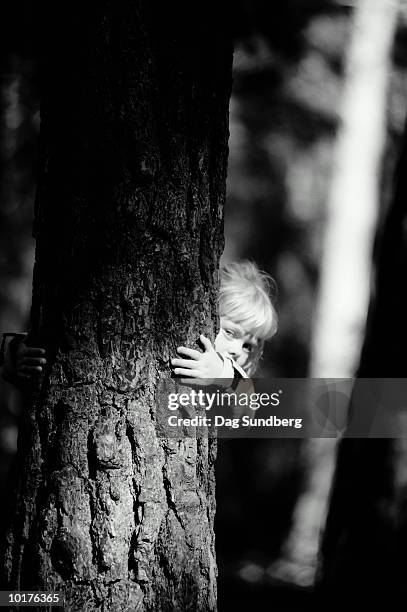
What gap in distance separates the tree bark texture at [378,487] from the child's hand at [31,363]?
A: 5.38 ft

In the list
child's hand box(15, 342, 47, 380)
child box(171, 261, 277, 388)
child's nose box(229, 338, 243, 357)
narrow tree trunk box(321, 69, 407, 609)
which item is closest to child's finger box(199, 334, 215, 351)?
child's hand box(15, 342, 47, 380)

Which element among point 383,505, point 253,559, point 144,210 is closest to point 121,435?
point 144,210

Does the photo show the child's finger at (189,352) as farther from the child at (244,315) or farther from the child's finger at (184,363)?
the child at (244,315)

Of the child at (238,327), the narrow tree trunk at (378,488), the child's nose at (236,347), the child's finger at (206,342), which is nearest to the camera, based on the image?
the child's finger at (206,342)

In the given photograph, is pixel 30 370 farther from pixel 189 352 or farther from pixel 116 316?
pixel 189 352

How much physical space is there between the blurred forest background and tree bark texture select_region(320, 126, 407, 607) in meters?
2.23

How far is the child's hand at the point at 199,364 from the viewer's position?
1.69 metres

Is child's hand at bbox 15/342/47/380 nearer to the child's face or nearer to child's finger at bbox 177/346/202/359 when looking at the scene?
child's finger at bbox 177/346/202/359

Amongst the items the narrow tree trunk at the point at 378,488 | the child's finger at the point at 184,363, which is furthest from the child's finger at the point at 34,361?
the narrow tree trunk at the point at 378,488

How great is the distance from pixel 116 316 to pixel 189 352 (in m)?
0.22

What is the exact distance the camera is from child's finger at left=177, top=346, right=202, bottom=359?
1.70 metres

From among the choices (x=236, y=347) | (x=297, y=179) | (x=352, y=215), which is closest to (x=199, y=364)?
(x=236, y=347)

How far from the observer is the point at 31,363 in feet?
5.52

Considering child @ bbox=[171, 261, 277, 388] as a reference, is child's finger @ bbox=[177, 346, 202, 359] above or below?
below
